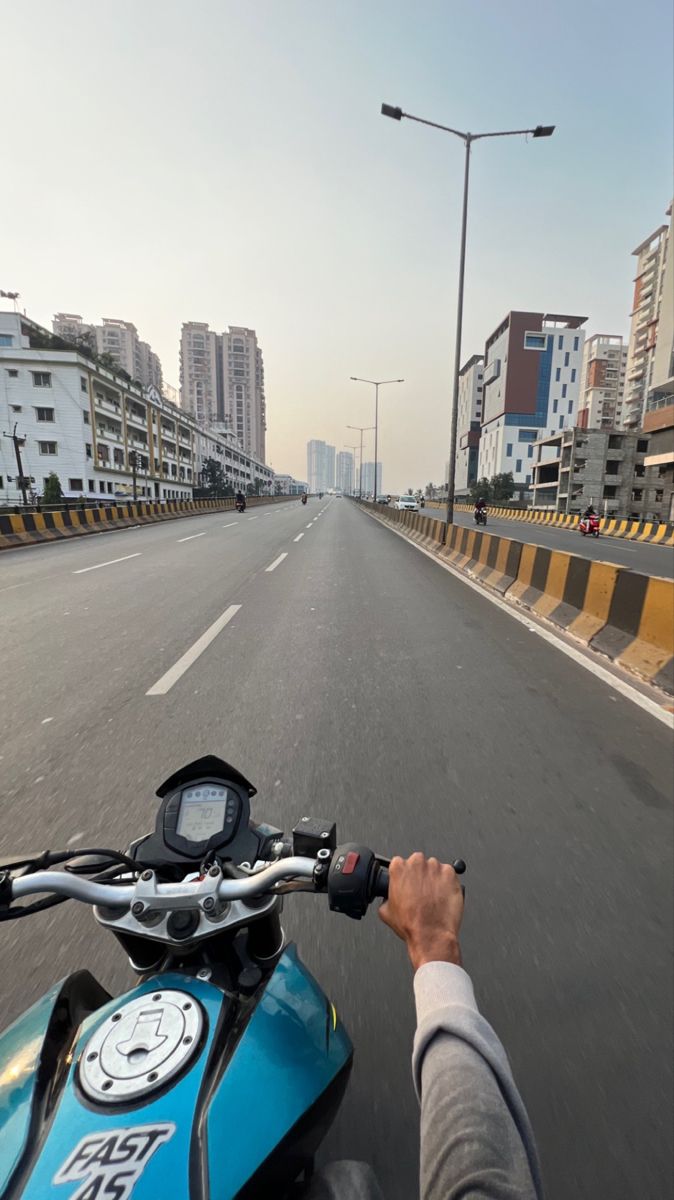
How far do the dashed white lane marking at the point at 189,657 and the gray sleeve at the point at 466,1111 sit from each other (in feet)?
13.2

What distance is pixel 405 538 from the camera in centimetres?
2300

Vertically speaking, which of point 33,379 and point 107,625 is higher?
point 33,379

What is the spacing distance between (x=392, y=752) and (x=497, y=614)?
16.7ft

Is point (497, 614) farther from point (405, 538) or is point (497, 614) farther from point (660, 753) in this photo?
point (405, 538)

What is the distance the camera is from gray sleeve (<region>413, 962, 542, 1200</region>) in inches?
31.3

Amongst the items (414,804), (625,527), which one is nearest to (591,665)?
(414,804)

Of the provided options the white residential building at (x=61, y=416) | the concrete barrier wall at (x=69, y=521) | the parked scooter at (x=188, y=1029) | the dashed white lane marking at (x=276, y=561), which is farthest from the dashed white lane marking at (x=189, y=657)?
the white residential building at (x=61, y=416)

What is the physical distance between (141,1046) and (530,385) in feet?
452

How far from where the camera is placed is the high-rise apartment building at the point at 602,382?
13650 centimetres

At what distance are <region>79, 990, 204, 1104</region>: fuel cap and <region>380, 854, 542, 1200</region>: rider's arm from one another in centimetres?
41

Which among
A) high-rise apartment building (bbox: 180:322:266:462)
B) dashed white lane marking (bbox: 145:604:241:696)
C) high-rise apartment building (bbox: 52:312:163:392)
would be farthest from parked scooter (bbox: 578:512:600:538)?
high-rise apartment building (bbox: 180:322:266:462)

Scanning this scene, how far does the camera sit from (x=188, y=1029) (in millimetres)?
1028

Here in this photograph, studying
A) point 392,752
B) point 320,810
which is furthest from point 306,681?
point 320,810

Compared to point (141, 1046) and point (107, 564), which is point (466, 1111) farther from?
point (107, 564)
